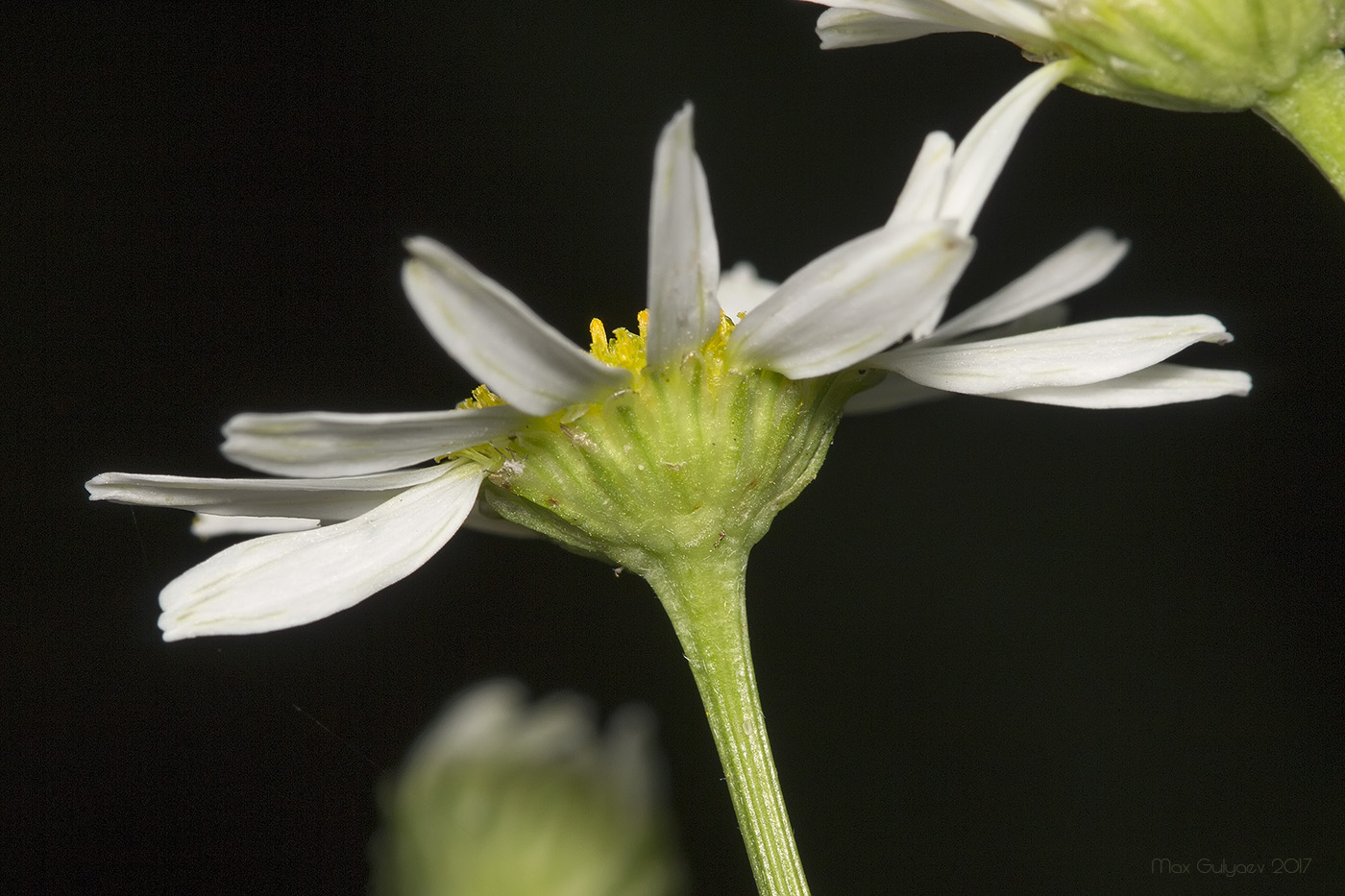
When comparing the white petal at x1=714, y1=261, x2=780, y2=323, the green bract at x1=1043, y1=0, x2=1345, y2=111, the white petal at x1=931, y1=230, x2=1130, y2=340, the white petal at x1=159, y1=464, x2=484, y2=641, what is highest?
the white petal at x1=714, y1=261, x2=780, y2=323

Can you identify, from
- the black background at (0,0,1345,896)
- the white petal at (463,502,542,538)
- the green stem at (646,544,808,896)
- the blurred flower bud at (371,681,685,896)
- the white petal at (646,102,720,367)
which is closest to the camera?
the white petal at (646,102,720,367)

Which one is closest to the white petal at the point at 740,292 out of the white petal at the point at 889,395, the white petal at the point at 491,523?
the white petal at the point at 889,395

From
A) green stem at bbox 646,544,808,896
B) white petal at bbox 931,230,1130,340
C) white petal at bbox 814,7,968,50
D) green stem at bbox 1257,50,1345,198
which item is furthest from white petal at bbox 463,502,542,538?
green stem at bbox 1257,50,1345,198

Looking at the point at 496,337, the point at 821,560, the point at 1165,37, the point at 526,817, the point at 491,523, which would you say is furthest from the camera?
the point at 821,560

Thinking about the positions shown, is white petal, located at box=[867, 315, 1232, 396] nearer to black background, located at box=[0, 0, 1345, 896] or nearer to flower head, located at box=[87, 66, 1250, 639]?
flower head, located at box=[87, 66, 1250, 639]

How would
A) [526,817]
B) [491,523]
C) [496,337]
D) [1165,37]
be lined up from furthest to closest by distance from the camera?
[526,817], [491,523], [1165,37], [496,337]

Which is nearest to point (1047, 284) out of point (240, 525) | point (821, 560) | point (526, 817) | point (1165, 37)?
point (1165, 37)

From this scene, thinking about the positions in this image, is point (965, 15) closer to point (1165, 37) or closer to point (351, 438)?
point (1165, 37)
